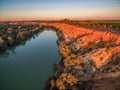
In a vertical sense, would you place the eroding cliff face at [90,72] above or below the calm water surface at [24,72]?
above

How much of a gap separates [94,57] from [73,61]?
185cm

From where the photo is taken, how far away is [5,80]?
61.4 ft

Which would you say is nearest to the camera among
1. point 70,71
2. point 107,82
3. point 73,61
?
point 107,82

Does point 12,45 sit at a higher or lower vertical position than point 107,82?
lower

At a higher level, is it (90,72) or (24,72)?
(90,72)

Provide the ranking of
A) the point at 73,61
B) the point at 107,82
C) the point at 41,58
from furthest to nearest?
the point at 41,58 → the point at 73,61 → the point at 107,82

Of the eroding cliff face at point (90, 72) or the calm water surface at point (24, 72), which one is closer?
the eroding cliff face at point (90, 72)

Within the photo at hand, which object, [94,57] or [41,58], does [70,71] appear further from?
[41,58]

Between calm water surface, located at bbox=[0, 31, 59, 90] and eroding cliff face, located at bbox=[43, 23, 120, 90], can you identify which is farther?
calm water surface, located at bbox=[0, 31, 59, 90]

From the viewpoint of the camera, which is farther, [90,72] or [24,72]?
[24,72]

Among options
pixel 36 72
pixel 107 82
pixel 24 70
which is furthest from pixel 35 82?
pixel 107 82

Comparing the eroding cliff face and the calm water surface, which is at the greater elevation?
the eroding cliff face

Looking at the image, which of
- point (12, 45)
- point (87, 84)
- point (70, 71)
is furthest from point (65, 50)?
point (12, 45)

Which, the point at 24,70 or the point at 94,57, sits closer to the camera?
the point at 94,57
